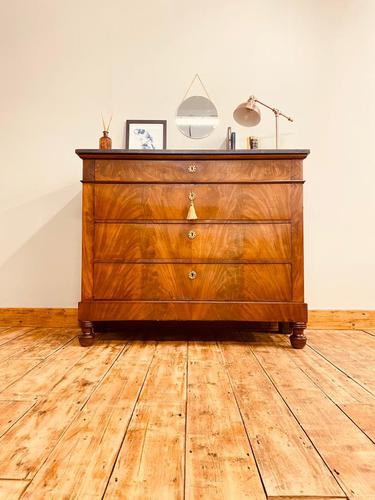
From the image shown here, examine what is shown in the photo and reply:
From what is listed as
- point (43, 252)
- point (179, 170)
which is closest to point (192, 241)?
point (179, 170)

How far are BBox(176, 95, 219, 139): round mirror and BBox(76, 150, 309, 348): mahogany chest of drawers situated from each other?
0.58m

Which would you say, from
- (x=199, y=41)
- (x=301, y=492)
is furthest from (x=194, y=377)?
(x=199, y=41)

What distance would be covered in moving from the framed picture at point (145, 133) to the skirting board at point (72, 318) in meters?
1.10

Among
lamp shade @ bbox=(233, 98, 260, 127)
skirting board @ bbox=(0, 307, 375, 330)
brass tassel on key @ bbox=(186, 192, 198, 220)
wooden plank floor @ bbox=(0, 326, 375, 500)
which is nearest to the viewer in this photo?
wooden plank floor @ bbox=(0, 326, 375, 500)

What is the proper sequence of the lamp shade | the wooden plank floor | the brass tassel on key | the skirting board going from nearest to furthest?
the wooden plank floor
the brass tassel on key
the lamp shade
the skirting board

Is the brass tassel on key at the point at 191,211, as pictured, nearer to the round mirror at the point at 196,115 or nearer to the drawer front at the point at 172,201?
the drawer front at the point at 172,201

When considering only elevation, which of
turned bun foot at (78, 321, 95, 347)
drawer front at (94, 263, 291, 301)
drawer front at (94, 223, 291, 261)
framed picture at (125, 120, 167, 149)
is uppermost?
framed picture at (125, 120, 167, 149)

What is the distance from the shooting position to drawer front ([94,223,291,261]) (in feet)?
4.96

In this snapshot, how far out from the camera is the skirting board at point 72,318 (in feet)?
6.42

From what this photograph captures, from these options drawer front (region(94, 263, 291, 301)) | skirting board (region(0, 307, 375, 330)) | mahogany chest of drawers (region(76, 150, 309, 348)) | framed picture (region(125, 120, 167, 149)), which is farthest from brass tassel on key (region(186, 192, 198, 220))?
skirting board (region(0, 307, 375, 330))

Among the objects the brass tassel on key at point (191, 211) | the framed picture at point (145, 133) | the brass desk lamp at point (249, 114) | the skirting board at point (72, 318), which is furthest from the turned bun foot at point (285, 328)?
the framed picture at point (145, 133)

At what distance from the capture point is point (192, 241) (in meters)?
1.52

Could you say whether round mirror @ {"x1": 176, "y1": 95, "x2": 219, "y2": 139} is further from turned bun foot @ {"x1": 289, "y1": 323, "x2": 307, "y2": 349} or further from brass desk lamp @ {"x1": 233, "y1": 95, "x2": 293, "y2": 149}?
turned bun foot @ {"x1": 289, "y1": 323, "x2": 307, "y2": 349}

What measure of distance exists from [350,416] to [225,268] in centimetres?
78
